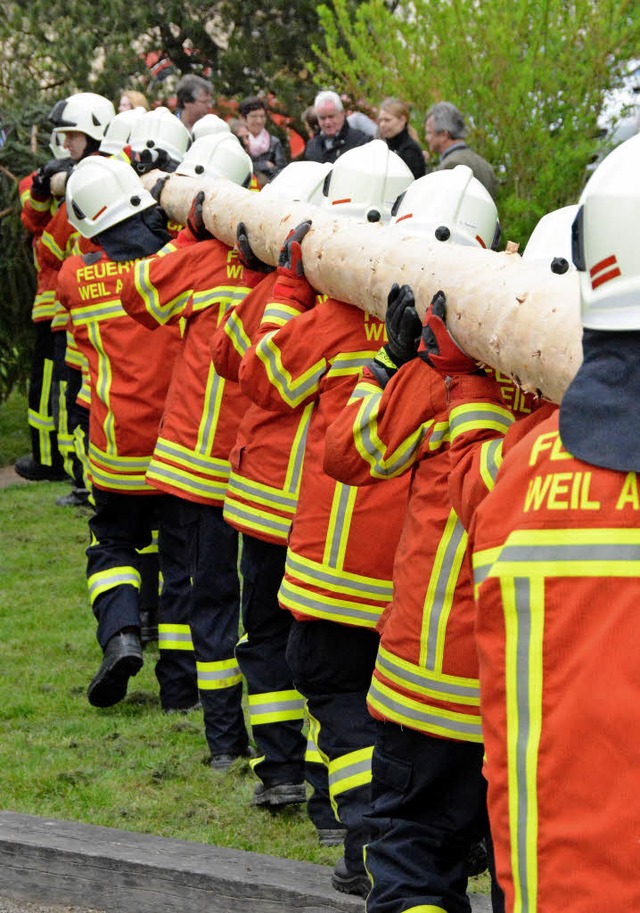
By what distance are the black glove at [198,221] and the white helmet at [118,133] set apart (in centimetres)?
249

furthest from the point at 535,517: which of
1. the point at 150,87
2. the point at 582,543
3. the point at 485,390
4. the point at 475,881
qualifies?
the point at 150,87

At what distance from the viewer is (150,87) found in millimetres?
16719

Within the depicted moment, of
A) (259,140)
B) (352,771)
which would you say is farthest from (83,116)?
(352,771)

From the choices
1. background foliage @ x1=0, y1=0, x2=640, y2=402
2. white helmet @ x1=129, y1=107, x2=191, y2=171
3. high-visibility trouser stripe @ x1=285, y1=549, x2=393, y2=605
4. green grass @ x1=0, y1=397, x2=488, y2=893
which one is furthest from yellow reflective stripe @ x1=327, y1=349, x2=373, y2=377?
background foliage @ x1=0, y1=0, x2=640, y2=402

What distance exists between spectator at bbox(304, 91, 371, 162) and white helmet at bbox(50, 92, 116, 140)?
89.5 inches

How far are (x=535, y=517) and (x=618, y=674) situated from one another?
0.93 ft

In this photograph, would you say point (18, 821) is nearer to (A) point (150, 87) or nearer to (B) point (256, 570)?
(B) point (256, 570)

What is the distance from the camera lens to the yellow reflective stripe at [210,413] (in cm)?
593

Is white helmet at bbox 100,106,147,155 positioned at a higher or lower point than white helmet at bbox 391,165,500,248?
lower

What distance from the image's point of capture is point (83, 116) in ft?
29.7

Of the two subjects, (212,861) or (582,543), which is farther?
(212,861)

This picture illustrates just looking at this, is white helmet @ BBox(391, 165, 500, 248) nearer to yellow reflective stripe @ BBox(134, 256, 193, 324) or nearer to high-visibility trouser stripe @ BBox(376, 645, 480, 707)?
high-visibility trouser stripe @ BBox(376, 645, 480, 707)

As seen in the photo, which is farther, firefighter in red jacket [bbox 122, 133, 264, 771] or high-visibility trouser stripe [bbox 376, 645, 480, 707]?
firefighter in red jacket [bbox 122, 133, 264, 771]

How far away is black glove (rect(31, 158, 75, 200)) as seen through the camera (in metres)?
9.24
